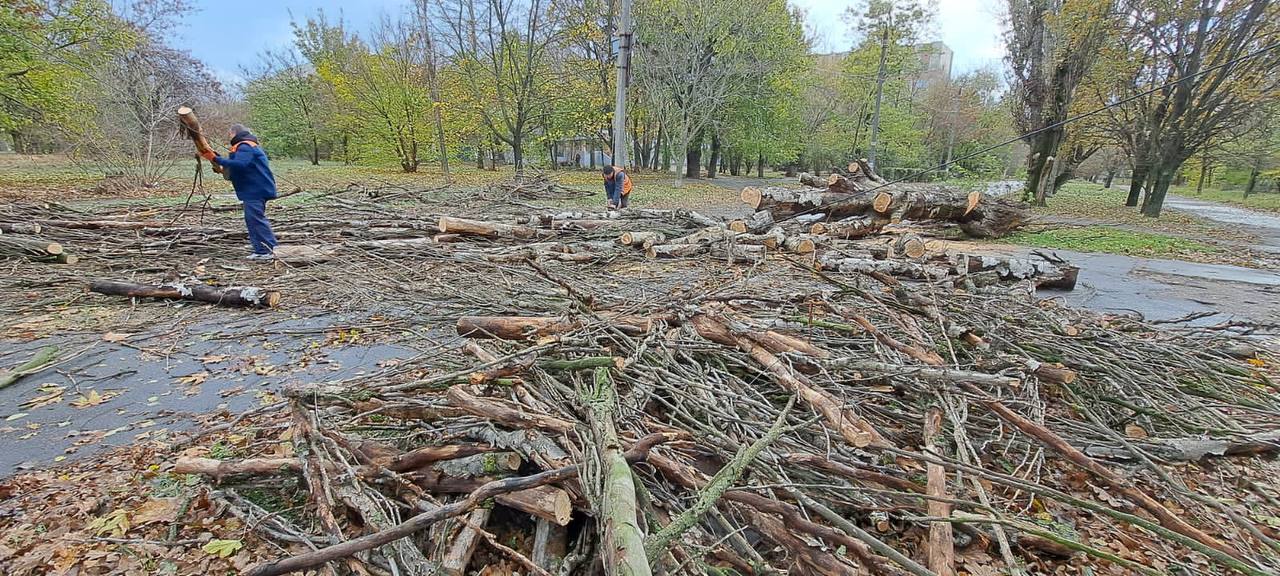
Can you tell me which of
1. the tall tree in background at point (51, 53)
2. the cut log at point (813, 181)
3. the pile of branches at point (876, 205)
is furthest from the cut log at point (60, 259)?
the cut log at point (813, 181)

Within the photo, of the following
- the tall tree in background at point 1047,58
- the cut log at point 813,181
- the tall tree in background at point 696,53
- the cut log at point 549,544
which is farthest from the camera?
the tall tree in background at point 696,53

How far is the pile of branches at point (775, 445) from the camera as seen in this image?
68.2 inches

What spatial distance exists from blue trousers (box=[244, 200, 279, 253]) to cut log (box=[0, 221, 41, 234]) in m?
2.75

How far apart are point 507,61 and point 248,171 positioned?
2123 cm

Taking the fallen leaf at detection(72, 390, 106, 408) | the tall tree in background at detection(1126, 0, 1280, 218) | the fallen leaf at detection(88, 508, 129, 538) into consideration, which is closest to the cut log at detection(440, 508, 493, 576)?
the fallen leaf at detection(88, 508, 129, 538)

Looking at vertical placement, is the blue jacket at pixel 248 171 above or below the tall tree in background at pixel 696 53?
below

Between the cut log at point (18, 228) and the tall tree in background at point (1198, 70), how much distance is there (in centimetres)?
2107

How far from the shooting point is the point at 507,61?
981 inches

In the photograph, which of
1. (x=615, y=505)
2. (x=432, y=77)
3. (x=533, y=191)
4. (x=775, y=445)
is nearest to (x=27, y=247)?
(x=615, y=505)

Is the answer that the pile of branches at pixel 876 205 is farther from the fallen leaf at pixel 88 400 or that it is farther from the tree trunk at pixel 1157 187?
the tree trunk at pixel 1157 187

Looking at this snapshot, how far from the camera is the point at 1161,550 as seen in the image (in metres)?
2.03

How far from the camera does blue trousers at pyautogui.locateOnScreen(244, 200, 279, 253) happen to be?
243 inches

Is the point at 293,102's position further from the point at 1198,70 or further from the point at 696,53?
the point at 1198,70

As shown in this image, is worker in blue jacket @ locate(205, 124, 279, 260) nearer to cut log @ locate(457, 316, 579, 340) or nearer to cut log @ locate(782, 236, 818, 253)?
cut log @ locate(457, 316, 579, 340)
